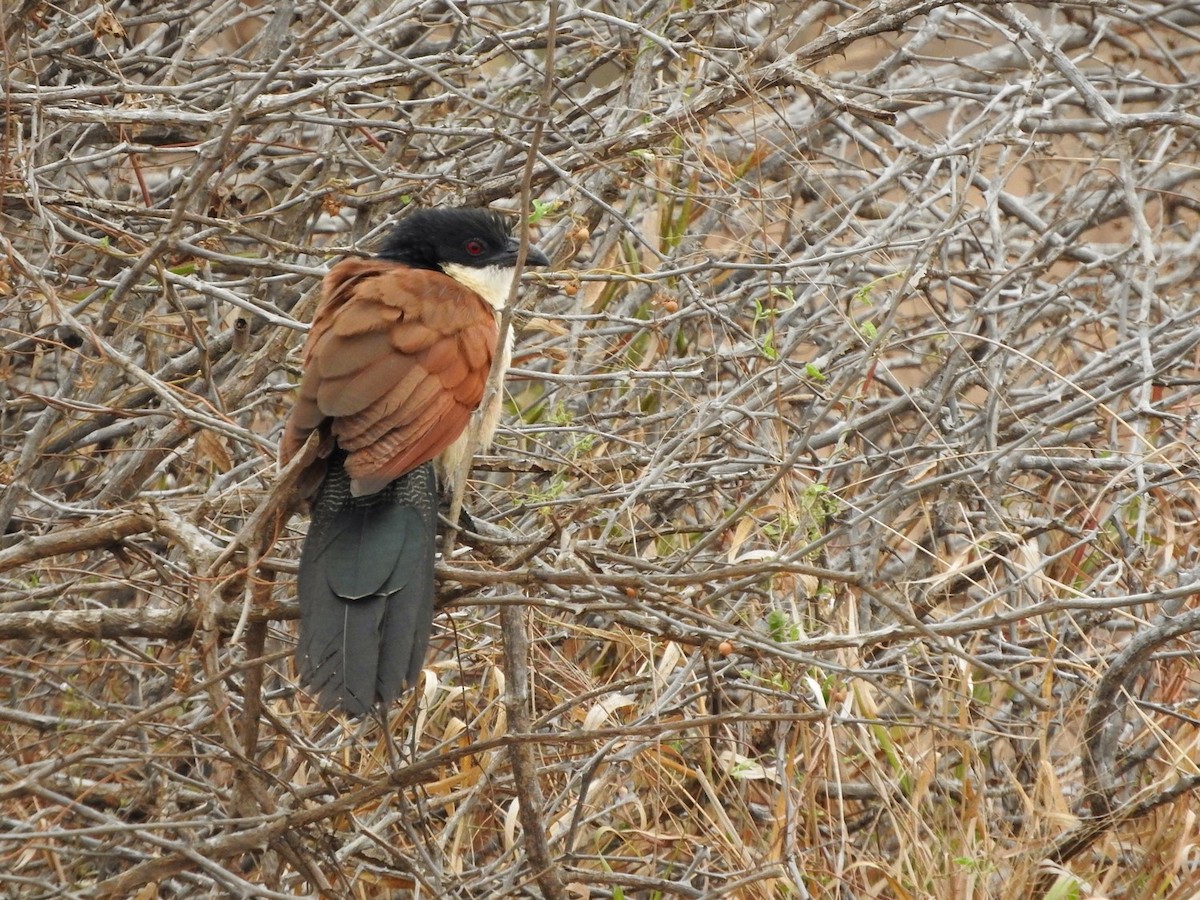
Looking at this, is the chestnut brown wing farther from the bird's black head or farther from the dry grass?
the bird's black head

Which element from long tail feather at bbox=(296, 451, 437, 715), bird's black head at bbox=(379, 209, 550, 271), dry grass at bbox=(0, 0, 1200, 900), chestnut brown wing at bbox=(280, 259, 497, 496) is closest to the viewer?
long tail feather at bbox=(296, 451, 437, 715)

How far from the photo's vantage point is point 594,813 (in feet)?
8.62

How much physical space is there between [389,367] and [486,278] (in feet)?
2.22

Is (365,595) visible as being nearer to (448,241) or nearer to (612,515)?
(612,515)

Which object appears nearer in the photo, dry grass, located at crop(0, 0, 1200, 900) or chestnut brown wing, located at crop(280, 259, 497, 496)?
dry grass, located at crop(0, 0, 1200, 900)

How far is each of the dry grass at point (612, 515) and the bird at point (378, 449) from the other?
11 centimetres

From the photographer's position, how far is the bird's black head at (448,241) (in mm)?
3117

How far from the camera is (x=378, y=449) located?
243cm

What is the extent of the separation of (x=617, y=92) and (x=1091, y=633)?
5.64ft

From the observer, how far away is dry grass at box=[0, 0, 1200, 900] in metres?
2.23

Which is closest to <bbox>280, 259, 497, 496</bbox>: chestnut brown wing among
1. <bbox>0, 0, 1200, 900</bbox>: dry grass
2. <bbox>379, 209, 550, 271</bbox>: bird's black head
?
<bbox>0, 0, 1200, 900</bbox>: dry grass

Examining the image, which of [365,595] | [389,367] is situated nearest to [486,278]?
[389,367]

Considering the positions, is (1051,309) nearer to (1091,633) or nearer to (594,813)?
(1091,633)

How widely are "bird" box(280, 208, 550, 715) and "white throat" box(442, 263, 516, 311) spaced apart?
0.27 feet
